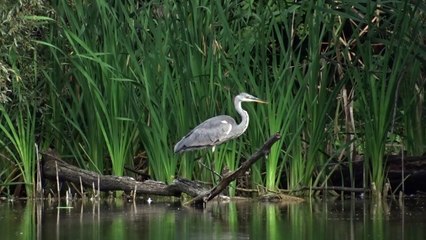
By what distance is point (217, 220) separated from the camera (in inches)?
539

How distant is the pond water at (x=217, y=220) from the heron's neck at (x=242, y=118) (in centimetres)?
83

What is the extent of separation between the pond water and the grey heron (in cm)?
69

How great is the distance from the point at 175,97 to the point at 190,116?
16.7 inches

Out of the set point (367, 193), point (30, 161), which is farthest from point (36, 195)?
point (367, 193)

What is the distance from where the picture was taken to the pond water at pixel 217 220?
1238cm

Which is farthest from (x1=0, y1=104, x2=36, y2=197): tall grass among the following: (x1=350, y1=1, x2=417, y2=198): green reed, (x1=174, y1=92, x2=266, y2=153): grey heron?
(x1=350, y1=1, x2=417, y2=198): green reed

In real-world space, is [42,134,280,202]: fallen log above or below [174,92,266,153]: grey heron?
below

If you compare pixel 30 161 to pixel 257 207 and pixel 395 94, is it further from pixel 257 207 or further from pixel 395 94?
pixel 395 94

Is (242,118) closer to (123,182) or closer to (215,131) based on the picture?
(215,131)

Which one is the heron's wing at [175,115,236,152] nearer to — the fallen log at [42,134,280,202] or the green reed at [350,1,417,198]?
the fallen log at [42,134,280,202]

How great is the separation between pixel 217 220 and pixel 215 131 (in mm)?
1749

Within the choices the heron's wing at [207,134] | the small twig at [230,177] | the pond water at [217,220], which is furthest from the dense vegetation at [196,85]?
the small twig at [230,177]

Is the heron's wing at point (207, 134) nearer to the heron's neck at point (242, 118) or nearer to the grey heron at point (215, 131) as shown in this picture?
the grey heron at point (215, 131)

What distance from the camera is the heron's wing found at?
1529cm
